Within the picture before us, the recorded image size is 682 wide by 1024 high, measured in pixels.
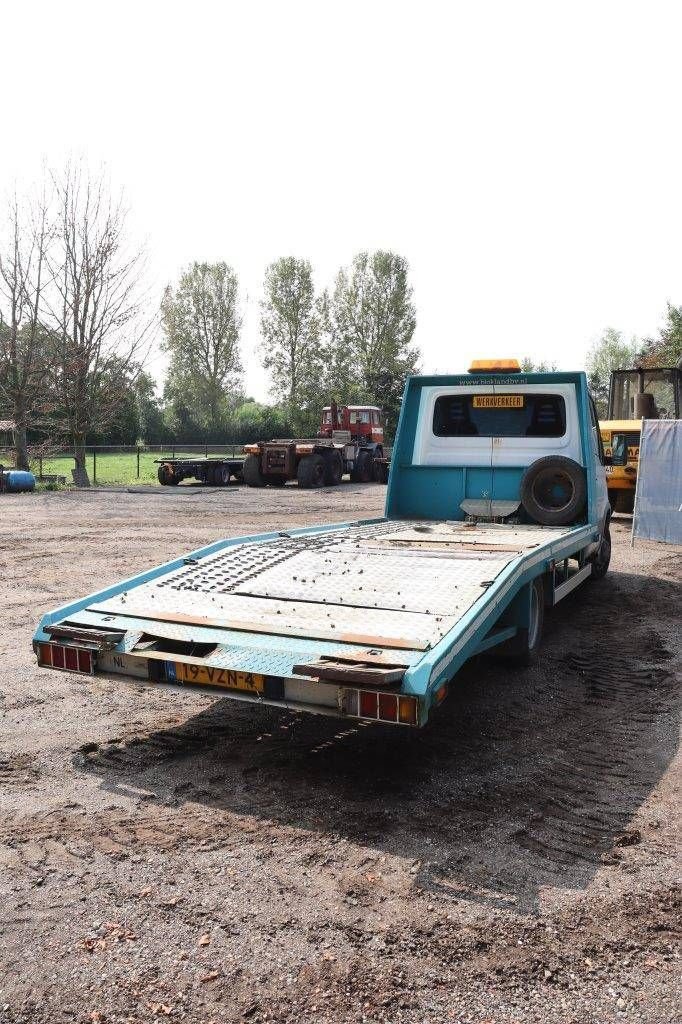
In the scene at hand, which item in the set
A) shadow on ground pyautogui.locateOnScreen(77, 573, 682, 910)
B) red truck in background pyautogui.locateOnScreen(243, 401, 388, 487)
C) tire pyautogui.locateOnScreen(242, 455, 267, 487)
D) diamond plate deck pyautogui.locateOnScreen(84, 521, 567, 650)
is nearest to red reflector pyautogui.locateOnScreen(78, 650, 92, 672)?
diamond plate deck pyautogui.locateOnScreen(84, 521, 567, 650)

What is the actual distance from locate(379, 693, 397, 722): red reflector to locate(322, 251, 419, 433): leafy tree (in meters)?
59.6

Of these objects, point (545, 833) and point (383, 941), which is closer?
point (383, 941)

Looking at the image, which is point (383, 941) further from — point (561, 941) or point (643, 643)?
point (643, 643)

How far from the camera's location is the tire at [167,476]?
2970cm

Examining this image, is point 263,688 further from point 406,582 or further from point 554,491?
point 554,491

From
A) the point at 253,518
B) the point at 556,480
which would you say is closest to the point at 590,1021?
the point at 556,480

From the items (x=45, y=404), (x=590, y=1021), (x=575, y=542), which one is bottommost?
(x=590, y=1021)

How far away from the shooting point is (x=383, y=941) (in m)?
3.11

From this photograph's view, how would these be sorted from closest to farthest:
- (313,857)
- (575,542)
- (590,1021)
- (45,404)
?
(590,1021), (313,857), (575,542), (45,404)

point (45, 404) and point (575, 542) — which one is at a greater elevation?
point (45, 404)

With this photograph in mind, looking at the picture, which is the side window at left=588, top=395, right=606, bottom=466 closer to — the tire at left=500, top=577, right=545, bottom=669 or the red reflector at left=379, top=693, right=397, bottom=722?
the tire at left=500, top=577, right=545, bottom=669

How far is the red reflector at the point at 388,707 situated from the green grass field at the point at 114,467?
28047mm

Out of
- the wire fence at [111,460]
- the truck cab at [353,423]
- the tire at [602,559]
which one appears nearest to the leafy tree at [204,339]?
the wire fence at [111,460]

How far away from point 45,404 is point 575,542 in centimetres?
2406
